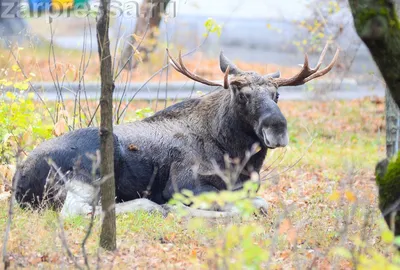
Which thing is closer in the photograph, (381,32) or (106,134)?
(381,32)

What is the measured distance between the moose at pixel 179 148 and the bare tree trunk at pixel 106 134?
6.17ft

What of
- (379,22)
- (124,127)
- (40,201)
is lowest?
(40,201)

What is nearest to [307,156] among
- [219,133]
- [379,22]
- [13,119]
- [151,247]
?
[219,133]

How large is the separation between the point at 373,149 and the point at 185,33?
9445 mm

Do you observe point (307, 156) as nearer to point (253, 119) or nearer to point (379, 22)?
point (253, 119)

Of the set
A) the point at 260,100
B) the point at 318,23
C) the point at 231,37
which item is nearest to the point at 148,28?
the point at 318,23

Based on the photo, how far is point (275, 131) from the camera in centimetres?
775

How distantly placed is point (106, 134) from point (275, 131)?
2284 millimetres

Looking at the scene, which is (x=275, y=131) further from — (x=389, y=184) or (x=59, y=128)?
(x=59, y=128)

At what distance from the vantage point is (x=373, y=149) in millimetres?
13078

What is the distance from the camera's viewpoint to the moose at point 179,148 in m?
7.99

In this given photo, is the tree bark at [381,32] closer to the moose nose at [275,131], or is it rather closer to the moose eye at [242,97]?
the moose nose at [275,131]

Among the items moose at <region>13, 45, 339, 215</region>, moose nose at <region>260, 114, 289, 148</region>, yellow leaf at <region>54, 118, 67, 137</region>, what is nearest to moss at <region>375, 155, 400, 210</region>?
moose nose at <region>260, 114, 289, 148</region>

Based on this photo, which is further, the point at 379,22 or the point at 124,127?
the point at 124,127
